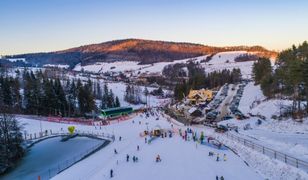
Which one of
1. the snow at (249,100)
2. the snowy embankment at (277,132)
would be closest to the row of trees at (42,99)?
the snow at (249,100)

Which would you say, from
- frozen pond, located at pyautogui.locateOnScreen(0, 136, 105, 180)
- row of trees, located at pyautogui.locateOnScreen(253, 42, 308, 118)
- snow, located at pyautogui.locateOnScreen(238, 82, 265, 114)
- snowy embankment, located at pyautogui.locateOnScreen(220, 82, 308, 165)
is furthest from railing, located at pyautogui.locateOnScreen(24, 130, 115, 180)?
row of trees, located at pyautogui.locateOnScreen(253, 42, 308, 118)

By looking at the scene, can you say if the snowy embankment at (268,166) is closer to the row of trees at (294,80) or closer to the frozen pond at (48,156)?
the row of trees at (294,80)

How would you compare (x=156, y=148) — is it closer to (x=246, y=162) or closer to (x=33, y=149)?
(x=246, y=162)

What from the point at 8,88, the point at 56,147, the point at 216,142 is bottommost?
the point at 56,147

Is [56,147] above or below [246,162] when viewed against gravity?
below

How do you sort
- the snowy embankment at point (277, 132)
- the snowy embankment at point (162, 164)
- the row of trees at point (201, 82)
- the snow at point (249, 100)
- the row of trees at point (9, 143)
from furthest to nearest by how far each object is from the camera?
1. the row of trees at point (201, 82)
2. the snow at point (249, 100)
3. the row of trees at point (9, 143)
4. the snowy embankment at point (277, 132)
5. the snowy embankment at point (162, 164)

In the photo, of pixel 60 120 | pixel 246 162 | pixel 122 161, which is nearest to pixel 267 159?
pixel 246 162
